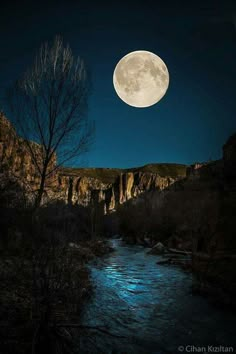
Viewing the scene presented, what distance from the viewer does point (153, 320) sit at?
4.97m

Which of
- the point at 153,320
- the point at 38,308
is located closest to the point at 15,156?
the point at 38,308

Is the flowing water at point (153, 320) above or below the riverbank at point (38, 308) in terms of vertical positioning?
below

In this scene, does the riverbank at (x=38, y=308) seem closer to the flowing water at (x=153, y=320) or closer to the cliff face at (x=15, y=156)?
the flowing water at (x=153, y=320)

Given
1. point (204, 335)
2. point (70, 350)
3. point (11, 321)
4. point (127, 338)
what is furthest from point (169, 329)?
point (11, 321)

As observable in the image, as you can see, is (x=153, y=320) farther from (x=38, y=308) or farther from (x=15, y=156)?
(x=15, y=156)

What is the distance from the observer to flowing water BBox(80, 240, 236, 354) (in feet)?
12.5

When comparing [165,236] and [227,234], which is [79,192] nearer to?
[165,236]

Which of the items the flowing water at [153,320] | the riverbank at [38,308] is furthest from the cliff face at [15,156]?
the flowing water at [153,320]

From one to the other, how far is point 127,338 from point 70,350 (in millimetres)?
1438

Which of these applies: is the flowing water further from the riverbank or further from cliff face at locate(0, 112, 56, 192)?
cliff face at locate(0, 112, 56, 192)

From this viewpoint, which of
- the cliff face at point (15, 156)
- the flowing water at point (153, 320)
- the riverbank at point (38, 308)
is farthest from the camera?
the cliff face at point (15, 156)

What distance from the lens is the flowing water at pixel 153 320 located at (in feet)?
12.5

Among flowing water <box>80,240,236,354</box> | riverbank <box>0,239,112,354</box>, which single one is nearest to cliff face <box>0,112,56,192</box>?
riverbank <box>0,239,112,354</box>

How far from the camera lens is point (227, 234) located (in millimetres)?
7090
